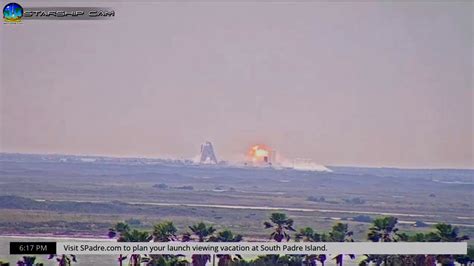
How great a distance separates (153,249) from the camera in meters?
10.2

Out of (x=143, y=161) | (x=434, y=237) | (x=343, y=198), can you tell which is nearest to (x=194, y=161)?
(x=143, y=161)

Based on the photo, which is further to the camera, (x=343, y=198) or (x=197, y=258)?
(x=343, y=198)

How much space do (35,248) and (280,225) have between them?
83.7 inches

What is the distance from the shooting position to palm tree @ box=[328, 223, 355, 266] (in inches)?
406

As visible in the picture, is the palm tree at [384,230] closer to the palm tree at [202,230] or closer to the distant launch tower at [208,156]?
the palm tree at [202,230]

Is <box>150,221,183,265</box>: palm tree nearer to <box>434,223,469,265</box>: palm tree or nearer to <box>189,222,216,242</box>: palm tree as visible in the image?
<box>189,222,216,242</box>: palm tree

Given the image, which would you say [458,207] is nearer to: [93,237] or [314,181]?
[314,181]

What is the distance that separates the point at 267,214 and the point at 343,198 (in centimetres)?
72

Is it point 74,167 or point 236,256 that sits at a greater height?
point 74,167

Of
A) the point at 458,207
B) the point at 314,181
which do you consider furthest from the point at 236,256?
the point at 458,207

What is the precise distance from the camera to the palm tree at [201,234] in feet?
33.6

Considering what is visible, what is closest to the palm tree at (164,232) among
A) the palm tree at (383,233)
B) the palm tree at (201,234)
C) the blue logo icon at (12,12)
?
the palm tree at (201,234)

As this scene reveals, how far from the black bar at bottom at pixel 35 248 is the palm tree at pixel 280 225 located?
6.06ft

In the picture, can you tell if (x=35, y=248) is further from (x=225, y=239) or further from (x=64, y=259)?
(x=225, y=239)
